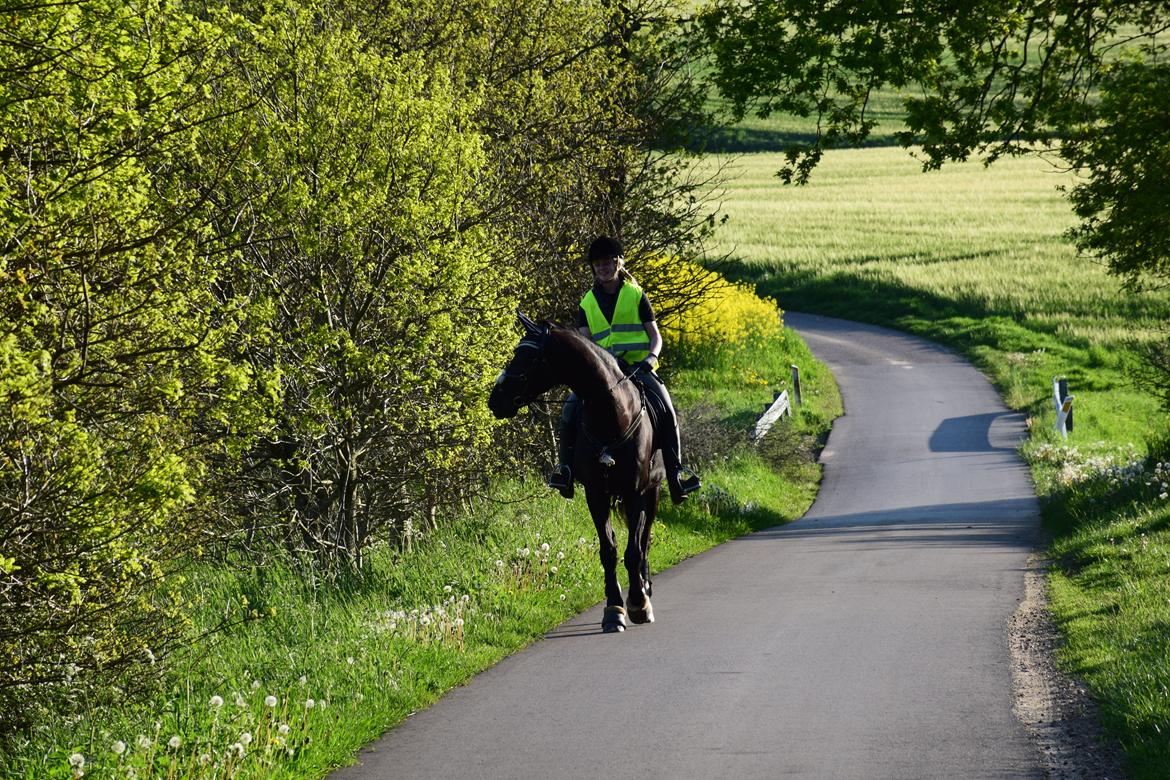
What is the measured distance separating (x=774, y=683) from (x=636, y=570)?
8.17 feet

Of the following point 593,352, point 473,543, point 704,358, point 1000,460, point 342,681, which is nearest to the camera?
point 342,681

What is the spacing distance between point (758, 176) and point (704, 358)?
195 ft

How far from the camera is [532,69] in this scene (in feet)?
65.1

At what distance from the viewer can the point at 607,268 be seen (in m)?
12.1

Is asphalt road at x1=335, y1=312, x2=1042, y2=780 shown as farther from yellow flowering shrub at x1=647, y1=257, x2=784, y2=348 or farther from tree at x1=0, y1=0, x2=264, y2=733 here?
yellow flowering shrub at x1=647, y1=257, x2=784, y2=348

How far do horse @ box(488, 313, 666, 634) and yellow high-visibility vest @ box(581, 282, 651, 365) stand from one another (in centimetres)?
33

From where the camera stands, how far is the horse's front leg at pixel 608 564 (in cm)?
1199

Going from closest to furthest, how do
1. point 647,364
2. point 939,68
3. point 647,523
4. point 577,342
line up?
point 577,342 → point 647,364 → point 647,523 → point 939,68

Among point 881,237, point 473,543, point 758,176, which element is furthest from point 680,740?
point 758,176

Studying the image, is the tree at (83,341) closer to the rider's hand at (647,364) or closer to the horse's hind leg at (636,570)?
the rider's hand at (647,364)

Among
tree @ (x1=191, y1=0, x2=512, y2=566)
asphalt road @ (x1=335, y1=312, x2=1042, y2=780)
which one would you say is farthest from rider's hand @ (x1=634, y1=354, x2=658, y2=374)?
asphalt road @ (x1=335, y1=312, x2=1042, y2=780)

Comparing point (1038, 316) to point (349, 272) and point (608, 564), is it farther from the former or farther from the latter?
point (608, 564)

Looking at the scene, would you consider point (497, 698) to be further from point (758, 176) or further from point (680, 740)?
point (758, 176)

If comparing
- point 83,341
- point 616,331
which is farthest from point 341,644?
point 83,341
